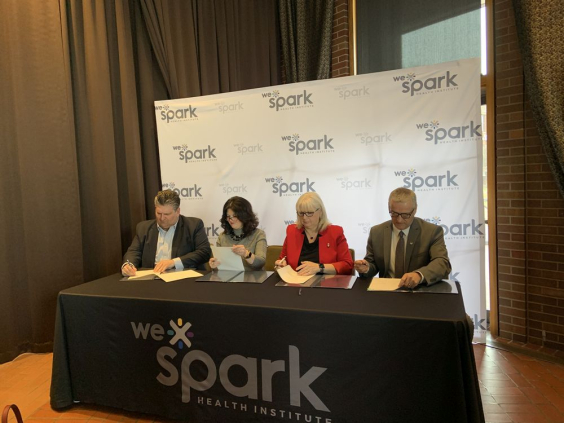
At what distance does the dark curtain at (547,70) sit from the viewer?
115 inches

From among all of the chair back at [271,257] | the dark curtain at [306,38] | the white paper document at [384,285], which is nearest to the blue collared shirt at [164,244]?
the chair back at [271,257]

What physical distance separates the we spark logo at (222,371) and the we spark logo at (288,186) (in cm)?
196

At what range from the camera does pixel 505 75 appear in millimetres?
3320

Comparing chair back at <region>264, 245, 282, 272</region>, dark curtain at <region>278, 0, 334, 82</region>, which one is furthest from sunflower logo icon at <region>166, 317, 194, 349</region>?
dark curtain at <region>278, 0, 334, 82</region>

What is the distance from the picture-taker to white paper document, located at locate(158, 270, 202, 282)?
2510 millimetres

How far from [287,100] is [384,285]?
2.17m

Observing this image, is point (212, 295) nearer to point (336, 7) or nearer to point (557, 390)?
point (557, 390)

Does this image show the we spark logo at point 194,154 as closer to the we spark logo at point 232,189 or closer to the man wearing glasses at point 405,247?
the we spark logo at point 232,189

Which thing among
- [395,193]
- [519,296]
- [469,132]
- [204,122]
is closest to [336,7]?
[204,122]

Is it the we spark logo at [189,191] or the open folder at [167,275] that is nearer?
the open folder at [167,275]

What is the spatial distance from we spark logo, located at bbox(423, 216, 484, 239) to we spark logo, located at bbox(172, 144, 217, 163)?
2.17 metres

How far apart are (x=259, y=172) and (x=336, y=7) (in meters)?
2.22

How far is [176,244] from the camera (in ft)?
10.00

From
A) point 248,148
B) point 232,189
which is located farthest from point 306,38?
point 232,189
